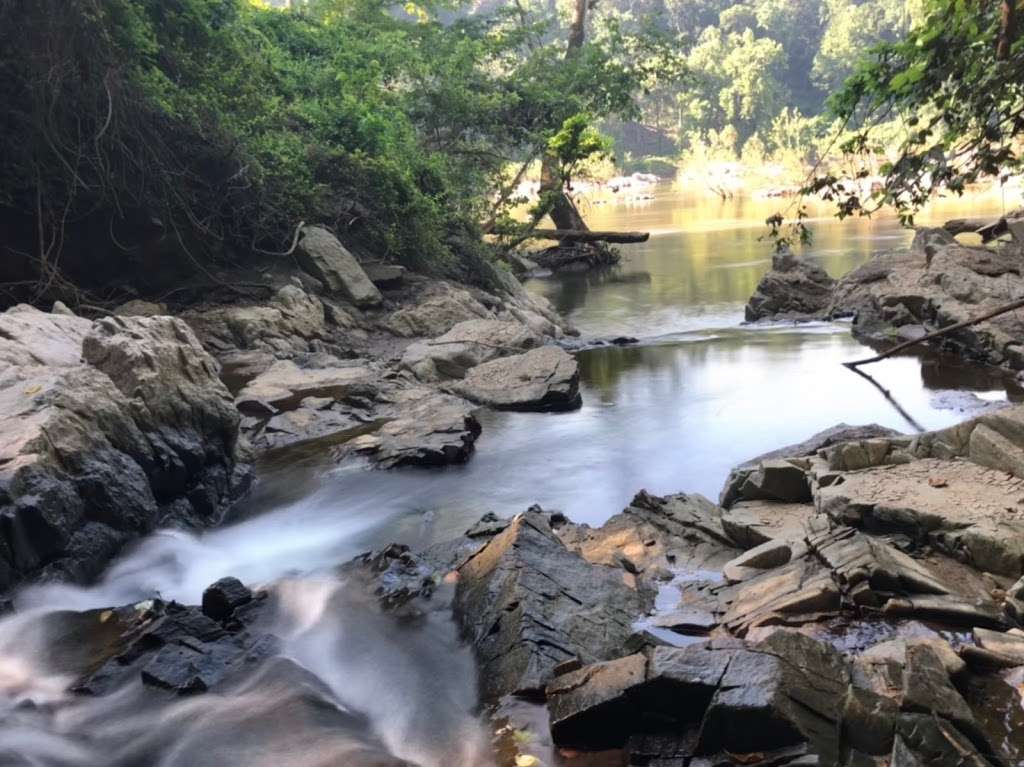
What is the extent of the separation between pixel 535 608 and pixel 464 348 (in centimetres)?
713

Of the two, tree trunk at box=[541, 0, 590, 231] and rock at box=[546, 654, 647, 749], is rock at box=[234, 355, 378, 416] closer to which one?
rock at box=[546, 654, 647, 749]

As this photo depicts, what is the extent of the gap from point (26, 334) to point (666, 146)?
222 ft

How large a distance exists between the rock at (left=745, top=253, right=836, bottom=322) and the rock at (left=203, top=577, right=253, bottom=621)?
40.7 feet

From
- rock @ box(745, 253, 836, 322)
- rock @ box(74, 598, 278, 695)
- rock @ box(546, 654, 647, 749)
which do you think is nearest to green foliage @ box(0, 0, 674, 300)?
rock @ box(745, 253, 836, 322)

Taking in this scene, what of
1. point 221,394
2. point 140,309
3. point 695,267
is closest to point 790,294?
point 695,267

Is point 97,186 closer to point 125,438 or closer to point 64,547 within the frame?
point 125,438

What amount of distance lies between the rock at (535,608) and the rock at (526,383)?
4463 millimetres

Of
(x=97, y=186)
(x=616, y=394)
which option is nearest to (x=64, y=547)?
(x=616, y=394)

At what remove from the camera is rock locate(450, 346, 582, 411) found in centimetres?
963

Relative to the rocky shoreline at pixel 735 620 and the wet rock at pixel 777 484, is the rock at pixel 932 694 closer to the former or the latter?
the rocky shoreline at pixel 735 620

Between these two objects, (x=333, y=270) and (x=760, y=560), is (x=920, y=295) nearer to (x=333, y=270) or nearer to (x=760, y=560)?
(x=333, y=270)

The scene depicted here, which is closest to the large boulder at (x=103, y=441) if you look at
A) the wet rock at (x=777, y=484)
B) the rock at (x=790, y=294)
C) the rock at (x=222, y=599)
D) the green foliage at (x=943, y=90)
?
the rock at (x=222, y=599)

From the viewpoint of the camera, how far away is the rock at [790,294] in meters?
15.5

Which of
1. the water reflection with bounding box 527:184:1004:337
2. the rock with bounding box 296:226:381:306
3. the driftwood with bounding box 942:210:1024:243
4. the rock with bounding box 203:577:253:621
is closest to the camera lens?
the rock with bounding box 203:577:253:621
